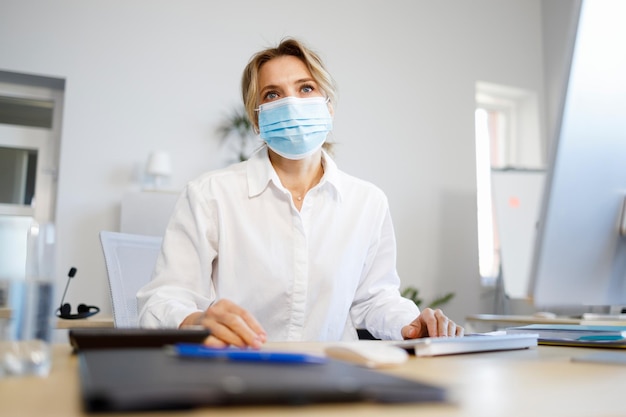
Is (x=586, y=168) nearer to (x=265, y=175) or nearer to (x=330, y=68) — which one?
(x=265, y=175)

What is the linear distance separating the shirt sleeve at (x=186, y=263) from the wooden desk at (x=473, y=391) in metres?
0.48

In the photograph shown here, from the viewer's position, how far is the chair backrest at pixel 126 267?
1838 millimetres

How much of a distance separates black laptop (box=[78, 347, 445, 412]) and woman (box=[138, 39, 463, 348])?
90cm

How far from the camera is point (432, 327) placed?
1307 millimetres

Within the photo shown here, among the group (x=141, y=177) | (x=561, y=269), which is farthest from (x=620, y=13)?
(x=141, y=177)

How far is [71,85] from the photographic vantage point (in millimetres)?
4430

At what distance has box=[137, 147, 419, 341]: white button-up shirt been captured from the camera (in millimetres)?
1665

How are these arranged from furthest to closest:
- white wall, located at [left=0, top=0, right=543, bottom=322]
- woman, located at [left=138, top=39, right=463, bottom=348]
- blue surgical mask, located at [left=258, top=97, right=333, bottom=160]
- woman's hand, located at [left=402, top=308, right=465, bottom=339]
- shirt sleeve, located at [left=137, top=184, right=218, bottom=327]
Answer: white wall, located at [left=0, top=0, right=543, bottom=322] → blue surgical mask, located at [left=258, top=97, right=333, bottom=160] → woman, located at [left=138, top=39, right=463, bottom=348] → shirt sleeve, located at [left=137, top=184, right=218, bottom=327] → woman's hand, located at [left=402, top=308, right=465, bottom=339]

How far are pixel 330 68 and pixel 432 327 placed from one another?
14.3 feet

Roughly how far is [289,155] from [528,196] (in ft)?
12.8

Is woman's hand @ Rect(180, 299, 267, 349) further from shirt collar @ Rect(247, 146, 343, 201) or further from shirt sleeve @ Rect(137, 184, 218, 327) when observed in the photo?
shirt collar @ Rect(247, 146, 343, 201)

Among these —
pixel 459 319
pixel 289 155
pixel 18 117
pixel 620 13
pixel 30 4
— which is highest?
pixel 30 4

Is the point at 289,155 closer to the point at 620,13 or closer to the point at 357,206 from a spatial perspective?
the point at 357,206

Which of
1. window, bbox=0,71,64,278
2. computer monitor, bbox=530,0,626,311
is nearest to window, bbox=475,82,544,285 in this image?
window, bbox=0,71,64,278
